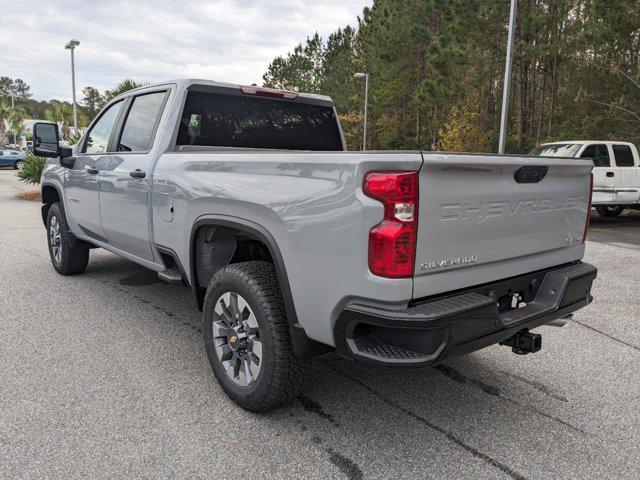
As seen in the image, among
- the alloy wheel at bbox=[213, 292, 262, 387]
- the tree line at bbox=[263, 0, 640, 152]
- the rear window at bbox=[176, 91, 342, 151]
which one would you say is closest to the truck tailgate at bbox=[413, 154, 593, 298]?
the alloy wheel at bbox=[213, 292, 262, 387]

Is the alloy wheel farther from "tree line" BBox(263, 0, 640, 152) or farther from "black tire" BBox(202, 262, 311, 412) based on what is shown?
"tree line" BBox(263, 0, 640, 152)

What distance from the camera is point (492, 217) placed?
257 centimetres

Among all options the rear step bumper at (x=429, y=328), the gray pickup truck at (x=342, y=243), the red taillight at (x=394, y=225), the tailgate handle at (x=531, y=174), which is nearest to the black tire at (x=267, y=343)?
the gray pickup truck at (x=342, y=243)

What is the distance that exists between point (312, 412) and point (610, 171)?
35.8 ft

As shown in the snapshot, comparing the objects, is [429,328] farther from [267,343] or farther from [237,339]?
[237,339]

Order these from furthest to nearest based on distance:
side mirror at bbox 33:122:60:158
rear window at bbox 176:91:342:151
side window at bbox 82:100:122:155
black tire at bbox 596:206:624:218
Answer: black tire at bbox 596:206:624:218
side mirror at bbox 33:122:60:158
side window at bbox 82:100:122:155
rear window at bbox 176:91:342:151

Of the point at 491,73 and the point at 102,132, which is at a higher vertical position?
the point at 491,73

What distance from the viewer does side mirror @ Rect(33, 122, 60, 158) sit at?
5281 millimetres

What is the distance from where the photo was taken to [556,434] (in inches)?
112

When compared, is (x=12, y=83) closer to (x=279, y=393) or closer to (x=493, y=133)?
(x=493, y=133)

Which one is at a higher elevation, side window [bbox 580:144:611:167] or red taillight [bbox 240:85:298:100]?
red taillight [bbox 240:85:298:100]

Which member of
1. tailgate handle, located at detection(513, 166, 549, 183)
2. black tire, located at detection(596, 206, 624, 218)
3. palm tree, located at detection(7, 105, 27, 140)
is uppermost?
palm tree, located at detection(7, 105, 27, 140)

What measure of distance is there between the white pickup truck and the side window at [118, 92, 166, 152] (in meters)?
9.27

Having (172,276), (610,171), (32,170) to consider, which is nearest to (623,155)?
(610,171)
